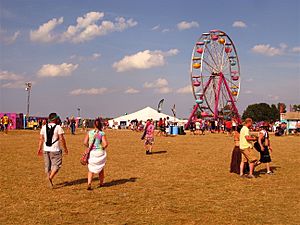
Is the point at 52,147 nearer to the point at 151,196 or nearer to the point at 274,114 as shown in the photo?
the point at 151,196

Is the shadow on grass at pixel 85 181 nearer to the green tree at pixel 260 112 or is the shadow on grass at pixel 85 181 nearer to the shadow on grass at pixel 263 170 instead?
the shadow on grass at pixel 263 170

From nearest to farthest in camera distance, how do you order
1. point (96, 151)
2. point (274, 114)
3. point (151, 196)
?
point (151, 196) < point (96, 151) < point (274, 114)

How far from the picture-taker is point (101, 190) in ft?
30.3

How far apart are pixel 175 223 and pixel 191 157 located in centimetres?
1040

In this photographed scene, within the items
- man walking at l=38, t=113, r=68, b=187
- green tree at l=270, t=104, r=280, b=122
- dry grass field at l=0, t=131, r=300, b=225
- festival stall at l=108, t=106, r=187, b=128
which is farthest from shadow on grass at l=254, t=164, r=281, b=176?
green tree at l=270, t=104, r=280, b=122

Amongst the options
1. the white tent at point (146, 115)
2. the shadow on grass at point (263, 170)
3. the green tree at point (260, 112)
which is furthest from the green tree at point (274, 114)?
the shadow on grass at point (263, 170)

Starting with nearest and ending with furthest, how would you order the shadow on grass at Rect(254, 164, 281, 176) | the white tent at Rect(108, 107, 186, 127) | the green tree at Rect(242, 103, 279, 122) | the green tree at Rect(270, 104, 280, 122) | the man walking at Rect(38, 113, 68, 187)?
the man walking at Rect(38, 113, 68, 187) → the shadow on grass at Rect(254, 164, 281, 176) → the white tent at Rect(108, 107, 186, 127) → the green tree at Rect(270, 104, 280, 122) → the green tree at Rect(242, 103, 279, 122)

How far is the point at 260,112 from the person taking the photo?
110 m

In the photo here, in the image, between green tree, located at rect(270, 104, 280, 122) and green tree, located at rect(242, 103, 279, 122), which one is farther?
green tree, located at rect(242, 103, 279, 122)

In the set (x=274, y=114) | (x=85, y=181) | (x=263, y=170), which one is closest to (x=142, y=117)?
(x=263, y=170)

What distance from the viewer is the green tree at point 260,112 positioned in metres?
109

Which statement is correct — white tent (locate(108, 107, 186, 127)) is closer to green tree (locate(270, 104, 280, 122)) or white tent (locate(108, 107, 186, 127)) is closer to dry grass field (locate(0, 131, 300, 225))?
dry grass field (locate(0, 131, 300, 225))

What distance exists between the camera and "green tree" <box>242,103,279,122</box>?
358 feet

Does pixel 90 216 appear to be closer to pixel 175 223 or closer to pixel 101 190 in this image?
pixel 175 223
